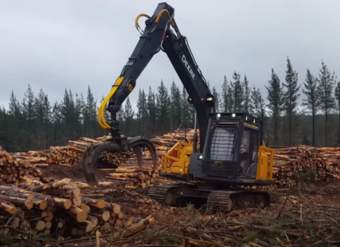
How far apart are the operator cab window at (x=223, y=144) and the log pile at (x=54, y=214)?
197 inches

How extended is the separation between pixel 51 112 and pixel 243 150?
233 feet

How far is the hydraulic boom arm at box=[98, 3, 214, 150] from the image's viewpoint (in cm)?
1149

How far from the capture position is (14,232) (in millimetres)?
6898

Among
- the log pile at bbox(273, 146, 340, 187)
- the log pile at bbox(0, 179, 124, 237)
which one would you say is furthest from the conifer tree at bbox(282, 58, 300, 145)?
the log pile at bbox(0, 179, 124, 237)

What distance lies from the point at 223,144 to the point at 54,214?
5.85 m

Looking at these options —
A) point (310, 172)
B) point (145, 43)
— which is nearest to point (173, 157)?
point (145, 43)

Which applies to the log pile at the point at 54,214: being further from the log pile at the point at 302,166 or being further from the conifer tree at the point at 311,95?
the conifer tree at the point at 311,95

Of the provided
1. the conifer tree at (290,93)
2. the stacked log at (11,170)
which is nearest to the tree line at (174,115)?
the conifer tree at (290,93)

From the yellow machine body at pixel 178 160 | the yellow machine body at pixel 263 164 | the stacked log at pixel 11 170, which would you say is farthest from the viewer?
the stacked log at pixel 11 170

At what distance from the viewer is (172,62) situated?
13.8 metres

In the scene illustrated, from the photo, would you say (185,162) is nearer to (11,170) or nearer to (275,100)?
(11,170)

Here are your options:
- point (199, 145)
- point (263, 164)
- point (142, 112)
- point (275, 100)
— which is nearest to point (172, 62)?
point (199, 145)

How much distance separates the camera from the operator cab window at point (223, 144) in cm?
1248

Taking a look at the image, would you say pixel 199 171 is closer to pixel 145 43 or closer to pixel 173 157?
pixel 173 157
